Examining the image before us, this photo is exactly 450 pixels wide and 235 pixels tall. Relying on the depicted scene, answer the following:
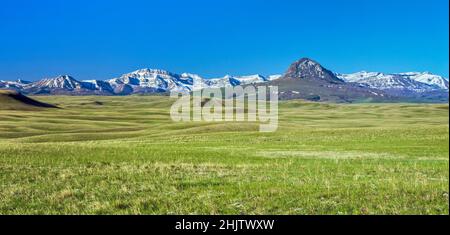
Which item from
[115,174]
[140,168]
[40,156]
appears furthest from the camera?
[40,156]

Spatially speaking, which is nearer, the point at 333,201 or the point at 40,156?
the point at 333,201

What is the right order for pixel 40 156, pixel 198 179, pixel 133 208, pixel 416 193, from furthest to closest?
1. pixel 40 156
2. pixel 198 179
3. pixel 416 193
4. pixel 133 208

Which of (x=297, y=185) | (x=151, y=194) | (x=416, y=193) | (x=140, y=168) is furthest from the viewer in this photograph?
(x=140, y=168)

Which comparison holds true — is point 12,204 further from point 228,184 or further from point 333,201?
point 333,201

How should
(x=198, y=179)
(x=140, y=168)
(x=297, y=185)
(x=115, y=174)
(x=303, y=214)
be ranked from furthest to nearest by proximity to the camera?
1. (x=140, y=168)
2. (x=115, y=174)
3. (x=198, y=179)
4. (x=297, y=185)
5. (x=303, y=214)

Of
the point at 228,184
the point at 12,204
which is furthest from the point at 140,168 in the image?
the point at 12,204

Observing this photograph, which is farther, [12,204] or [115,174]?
[115,174]

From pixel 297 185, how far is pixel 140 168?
12.1 m

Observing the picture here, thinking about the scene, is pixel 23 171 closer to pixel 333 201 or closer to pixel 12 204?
pixel 12 204

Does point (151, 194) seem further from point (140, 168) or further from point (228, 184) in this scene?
point (140, 168)
